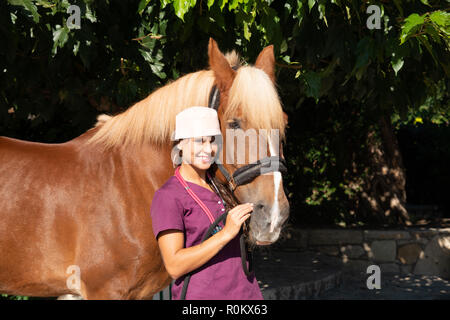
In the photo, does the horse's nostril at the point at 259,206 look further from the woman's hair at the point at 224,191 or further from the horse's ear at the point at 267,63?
the horse's ear at the point at 267,63

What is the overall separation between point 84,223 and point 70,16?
189cm

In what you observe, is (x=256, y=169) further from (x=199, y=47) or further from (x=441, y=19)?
(x=199, y=47)

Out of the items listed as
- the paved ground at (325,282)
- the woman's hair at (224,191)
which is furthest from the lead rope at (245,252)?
the paved ground at (325,282)

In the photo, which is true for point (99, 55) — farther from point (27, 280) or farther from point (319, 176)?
point (319, 176)

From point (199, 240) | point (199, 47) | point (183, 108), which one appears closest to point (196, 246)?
point (199, 240)

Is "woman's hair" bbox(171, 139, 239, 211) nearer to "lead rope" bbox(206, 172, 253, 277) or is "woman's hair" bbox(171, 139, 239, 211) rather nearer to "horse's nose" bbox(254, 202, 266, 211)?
"lead rope" bbox(206, 172, 253, 277)

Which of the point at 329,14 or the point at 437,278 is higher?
the point at 329,14

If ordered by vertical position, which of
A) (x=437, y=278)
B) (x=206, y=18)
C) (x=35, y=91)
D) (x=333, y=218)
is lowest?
(x=437, y=278)

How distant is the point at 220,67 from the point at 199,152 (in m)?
0.47

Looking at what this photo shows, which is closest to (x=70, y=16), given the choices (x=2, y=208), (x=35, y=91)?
(x=35, y=91)

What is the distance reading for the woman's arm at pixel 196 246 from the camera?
193cm
